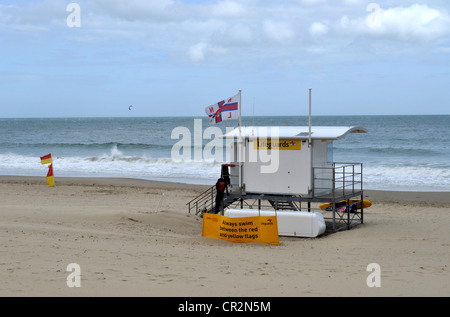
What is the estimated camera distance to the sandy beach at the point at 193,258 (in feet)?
29.3

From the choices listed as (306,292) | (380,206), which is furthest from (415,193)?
(306,292)

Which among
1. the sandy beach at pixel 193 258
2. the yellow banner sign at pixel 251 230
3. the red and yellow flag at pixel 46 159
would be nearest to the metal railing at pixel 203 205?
the sandy beach at pixel 193 258

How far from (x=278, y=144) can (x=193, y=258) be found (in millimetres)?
7119

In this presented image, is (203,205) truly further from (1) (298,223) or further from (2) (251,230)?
(2) (251,230)

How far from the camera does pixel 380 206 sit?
26.0 meters

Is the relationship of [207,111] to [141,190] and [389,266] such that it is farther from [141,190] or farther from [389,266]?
[141,190]

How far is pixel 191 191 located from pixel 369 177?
13557mm

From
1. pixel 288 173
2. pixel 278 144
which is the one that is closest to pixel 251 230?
pixel 288 173

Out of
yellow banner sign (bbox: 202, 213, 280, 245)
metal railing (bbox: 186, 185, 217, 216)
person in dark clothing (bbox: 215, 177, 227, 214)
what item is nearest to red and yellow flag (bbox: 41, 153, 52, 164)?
metal railing (bbox: 186, 185, 217, 216)

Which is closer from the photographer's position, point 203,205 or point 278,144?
point 278,144

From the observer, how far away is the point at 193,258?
38.7 feet

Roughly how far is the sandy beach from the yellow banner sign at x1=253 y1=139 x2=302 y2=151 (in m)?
2.87

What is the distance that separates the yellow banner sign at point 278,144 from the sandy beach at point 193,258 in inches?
113
